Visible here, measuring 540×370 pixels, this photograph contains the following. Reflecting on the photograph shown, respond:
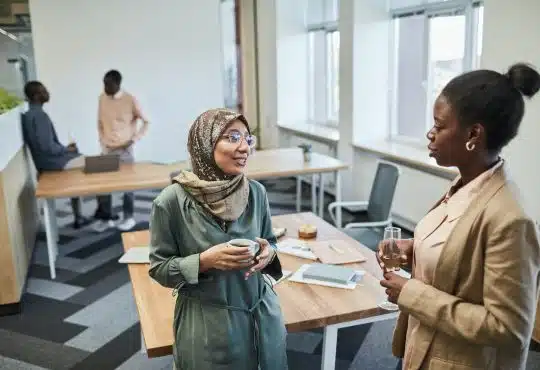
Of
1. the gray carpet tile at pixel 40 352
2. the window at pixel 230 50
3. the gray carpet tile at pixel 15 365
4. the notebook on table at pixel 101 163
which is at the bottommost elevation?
the gray carpet tile at pixel 15 365

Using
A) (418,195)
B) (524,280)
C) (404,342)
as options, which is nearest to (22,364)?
(404,342)

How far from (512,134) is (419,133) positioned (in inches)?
169

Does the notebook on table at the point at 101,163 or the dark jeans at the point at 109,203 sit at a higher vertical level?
the notebook on table at the point at 101,163

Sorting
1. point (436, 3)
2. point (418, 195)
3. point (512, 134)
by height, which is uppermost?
point (436, 3)

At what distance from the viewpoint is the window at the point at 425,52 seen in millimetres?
4426

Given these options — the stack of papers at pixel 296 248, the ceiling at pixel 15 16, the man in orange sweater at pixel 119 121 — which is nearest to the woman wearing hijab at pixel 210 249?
the stack of papers at pixel 296 248

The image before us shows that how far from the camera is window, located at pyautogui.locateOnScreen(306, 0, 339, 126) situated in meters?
6.82

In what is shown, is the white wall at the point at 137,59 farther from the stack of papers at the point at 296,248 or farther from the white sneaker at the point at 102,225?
the stack of papers at the point at 296,248

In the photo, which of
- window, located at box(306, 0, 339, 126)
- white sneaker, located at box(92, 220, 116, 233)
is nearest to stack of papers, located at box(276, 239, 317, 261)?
white sneaker, located at box(92, 220, 116, 233)

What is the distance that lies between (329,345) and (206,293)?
0.73m

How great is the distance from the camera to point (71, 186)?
4.04 meters

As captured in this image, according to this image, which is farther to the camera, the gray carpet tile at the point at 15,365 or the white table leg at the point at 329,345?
the gray carpet tile at the point at 15,365

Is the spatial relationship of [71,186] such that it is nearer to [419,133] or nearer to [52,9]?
[419,133]

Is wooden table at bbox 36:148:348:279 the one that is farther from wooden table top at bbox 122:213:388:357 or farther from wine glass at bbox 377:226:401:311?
wine glass at bbox 377:226:401:311
